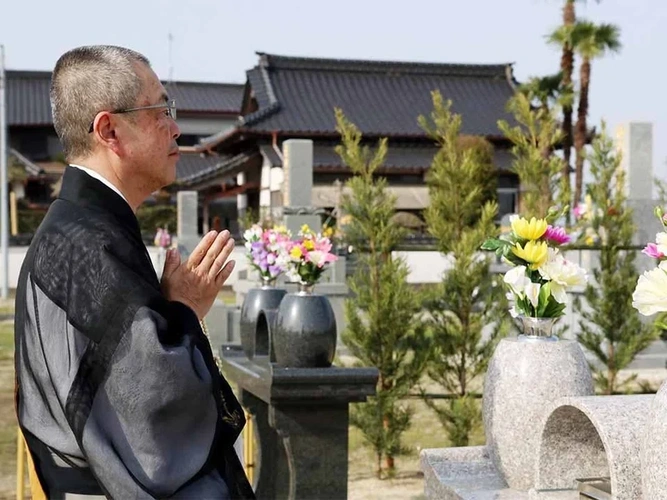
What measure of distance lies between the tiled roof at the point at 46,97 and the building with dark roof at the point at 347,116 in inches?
263

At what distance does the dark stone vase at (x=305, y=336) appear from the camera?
17.2ft

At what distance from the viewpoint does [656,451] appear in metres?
2.48

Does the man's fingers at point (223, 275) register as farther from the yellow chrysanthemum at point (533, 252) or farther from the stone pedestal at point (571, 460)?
the yellow chrysanthemum at point (533, 252)

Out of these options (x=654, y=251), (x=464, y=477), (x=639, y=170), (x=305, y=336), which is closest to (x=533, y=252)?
(x=464, y=477)

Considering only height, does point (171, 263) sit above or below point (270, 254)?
above

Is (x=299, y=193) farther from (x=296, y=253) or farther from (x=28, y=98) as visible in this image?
(x=28, y=98)

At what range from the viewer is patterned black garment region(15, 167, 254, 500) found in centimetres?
203

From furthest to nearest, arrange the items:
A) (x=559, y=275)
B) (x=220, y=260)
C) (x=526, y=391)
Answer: (x=559, y=275) < (x=526, y=391) < (x=220, y=260)

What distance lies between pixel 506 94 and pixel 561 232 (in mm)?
30949

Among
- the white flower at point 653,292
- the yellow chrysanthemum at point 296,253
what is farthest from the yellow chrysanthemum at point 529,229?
the yellow chrysanthemum at point 296,253

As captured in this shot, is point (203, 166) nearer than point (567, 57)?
No

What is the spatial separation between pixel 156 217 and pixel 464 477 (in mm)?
29249

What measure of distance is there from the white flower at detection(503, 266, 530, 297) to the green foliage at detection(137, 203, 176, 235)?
2829cm

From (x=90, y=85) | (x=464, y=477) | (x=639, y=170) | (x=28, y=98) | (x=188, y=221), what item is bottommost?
(x=464, y=477)
